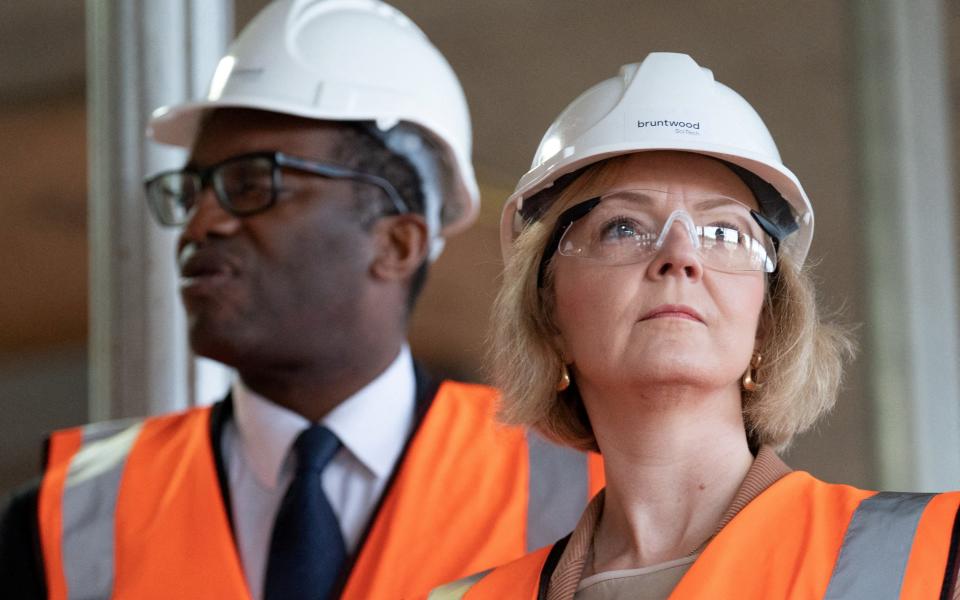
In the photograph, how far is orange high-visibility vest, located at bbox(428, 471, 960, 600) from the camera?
2023 mm

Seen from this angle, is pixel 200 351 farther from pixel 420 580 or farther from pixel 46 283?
pixel 46 283

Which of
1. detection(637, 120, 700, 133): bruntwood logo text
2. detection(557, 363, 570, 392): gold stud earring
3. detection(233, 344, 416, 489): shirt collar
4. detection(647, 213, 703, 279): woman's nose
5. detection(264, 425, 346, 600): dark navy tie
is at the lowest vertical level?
detection(264, 425, 346, 600): dark navy tie

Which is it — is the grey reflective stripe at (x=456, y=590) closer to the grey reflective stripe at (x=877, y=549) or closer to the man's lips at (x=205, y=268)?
the grey reflective stripe at (x=877, y=549)

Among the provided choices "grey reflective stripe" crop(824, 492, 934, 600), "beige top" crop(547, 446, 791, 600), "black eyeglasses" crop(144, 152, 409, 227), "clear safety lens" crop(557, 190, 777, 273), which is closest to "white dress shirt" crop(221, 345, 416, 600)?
"black eyeglasses" crop(144, 152, 409, 227)

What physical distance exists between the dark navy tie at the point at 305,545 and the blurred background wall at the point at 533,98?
4351 mm

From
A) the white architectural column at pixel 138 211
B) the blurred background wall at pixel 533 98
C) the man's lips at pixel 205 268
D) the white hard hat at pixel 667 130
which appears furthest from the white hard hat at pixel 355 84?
the blurred background wall at pixel 533 98

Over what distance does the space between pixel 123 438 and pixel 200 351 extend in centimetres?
43

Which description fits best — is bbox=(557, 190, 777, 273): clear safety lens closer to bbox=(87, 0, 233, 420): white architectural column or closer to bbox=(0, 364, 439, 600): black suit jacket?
bbox=(0, 364, 439, 600): black suit jacket

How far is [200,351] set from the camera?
351 cm

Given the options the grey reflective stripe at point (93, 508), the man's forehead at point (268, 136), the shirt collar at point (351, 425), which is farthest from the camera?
the man's forehead at point (268, 136)

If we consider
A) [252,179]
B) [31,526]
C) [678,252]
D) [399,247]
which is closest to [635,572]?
[678,252]

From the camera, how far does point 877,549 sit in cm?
207

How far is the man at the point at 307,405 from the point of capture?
10.7 feet

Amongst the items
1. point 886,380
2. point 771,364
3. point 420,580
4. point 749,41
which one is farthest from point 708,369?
point 749,41
